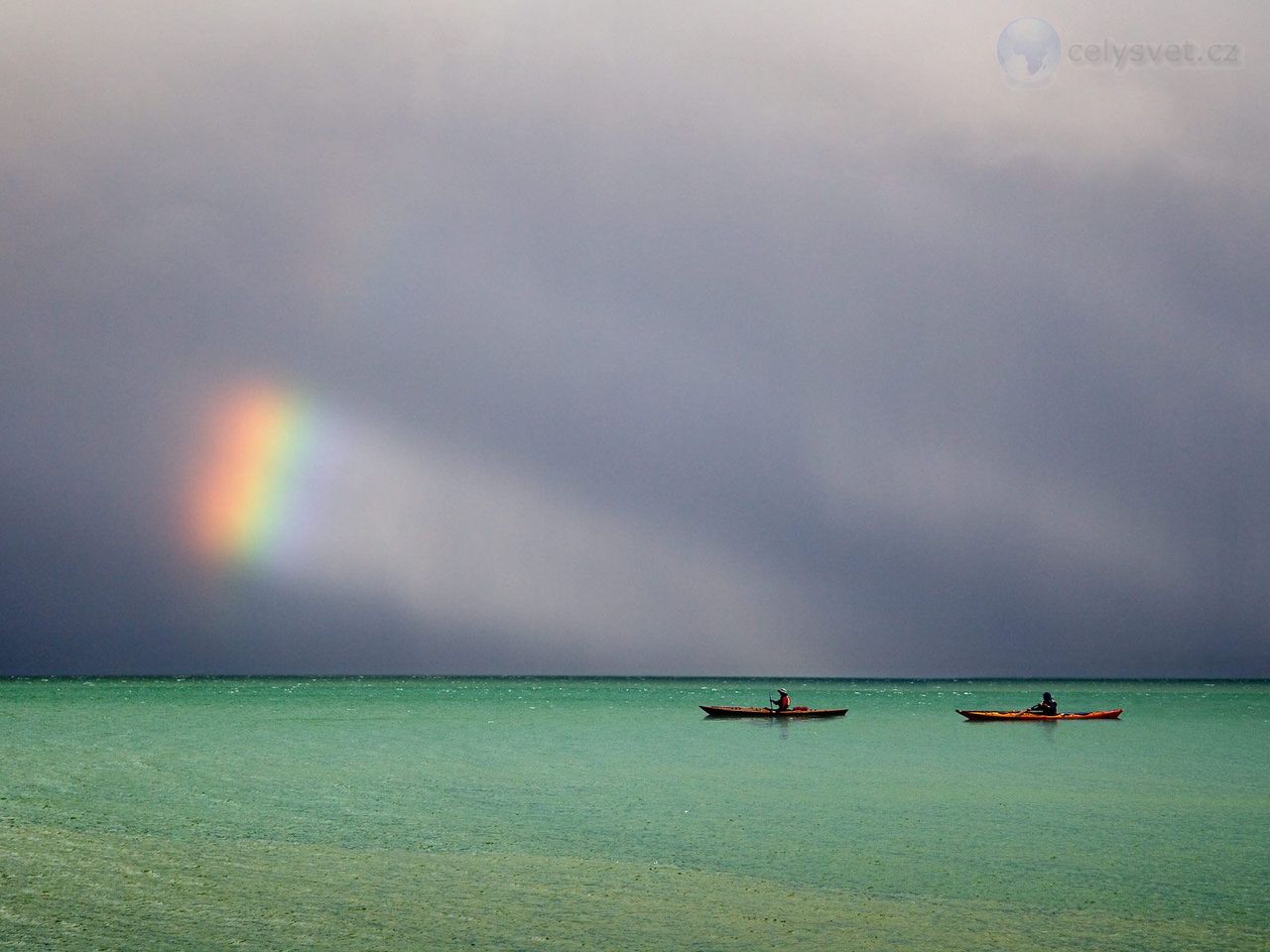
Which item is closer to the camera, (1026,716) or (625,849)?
(625,849)

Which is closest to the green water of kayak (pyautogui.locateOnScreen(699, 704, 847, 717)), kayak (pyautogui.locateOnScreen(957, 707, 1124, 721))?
kayak (pyautogui.locateOnScreen(957, 707, 1124, 721))

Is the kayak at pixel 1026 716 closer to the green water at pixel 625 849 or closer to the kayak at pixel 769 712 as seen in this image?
the kayak at pixel 769 712

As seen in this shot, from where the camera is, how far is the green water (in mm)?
16094

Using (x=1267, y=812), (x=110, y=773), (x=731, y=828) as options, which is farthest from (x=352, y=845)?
(x=1267, y=812)

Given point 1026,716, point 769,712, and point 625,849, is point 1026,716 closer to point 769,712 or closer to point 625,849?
point 769,712

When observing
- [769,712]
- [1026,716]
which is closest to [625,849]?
[769,712]

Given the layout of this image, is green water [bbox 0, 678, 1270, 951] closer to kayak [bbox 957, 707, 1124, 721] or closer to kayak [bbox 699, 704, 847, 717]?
kayak [bbox 957, 707, 1124, 721]

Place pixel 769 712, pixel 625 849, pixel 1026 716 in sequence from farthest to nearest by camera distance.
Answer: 1. pixel 769 712
2. pixel 1026 716
3. pixel 625 849

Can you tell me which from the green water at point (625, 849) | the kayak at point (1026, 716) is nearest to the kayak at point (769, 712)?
the kayak at point (1026, 716)

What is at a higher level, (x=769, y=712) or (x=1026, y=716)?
(x=1026, y=716)

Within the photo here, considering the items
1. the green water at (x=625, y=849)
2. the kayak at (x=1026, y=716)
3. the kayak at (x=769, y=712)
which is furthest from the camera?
the kayak at (x=769, y=712)

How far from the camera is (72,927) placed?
15.6 m

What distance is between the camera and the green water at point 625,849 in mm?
16094

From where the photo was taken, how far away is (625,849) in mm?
22500
